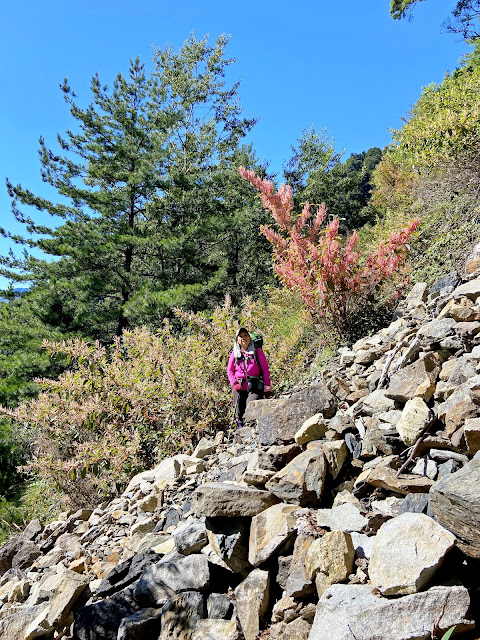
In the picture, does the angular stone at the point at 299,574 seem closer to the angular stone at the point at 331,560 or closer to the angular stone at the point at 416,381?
the angular stone at the point at 331,560

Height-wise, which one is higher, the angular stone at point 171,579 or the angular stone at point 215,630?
the angular stone at point 171,579

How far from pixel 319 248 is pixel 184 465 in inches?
133

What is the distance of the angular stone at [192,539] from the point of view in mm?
3016

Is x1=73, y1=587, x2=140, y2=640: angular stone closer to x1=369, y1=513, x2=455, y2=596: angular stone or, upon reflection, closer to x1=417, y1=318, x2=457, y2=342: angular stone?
x1=369, y1=513, x2=455, y2=596: angular stone

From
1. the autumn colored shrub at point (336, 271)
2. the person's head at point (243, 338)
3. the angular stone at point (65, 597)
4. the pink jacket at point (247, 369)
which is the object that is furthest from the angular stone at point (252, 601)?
the autumn colored shrub at point (336, 271)

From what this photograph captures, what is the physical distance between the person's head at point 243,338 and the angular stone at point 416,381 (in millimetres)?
2561

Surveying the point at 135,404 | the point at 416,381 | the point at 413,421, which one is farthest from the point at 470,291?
the point at 135,404

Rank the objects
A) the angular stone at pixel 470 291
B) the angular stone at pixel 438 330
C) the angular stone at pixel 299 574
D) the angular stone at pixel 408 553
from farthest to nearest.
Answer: the angular stone at pixel 470 291
the angular stone at pixel 438 330
the angular stone at pixel 299 574
the angular stone at pixel 408 553

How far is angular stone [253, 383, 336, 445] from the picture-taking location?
3.74m

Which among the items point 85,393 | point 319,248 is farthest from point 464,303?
point 85,393

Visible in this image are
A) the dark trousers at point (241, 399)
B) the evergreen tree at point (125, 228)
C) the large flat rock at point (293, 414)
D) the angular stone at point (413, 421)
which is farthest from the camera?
the evergreen tree at point (125, 228)

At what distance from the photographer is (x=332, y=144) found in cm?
1912

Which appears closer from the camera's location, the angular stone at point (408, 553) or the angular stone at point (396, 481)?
the angular stone at point (408, 553)

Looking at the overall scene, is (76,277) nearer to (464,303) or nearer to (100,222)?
(100,222)
